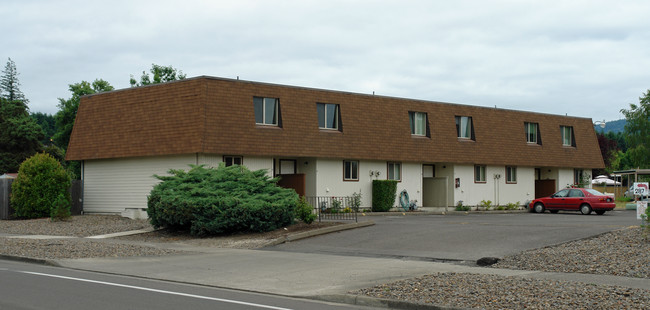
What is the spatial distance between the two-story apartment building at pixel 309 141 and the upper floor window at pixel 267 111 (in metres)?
0.05

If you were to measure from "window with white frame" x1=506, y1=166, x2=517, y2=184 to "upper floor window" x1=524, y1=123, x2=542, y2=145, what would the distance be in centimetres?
214

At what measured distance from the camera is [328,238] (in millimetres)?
21734

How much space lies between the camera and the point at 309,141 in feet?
108

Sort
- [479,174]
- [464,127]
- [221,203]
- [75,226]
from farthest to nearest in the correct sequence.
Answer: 1. [479,174]
2. [464,127]
3. [75,226]
4. [221,203]

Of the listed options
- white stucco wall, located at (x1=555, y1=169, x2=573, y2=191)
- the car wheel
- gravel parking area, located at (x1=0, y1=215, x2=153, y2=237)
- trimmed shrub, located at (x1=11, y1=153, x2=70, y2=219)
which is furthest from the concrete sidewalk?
white stucco wall, located at (x1=555, y1=169, x2=573, y2=191)

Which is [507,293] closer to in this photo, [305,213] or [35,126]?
[305,213]

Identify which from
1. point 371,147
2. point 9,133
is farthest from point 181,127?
point 9,133

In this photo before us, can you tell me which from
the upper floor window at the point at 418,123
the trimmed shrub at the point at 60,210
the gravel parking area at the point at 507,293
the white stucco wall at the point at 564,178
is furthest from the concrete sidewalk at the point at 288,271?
the white stucco wall at the point at 564,178

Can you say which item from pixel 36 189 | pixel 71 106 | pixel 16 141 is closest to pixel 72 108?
Result: pixel 71 106

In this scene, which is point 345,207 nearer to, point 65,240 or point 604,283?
point 65,240

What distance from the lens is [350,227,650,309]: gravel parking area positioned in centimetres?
1052

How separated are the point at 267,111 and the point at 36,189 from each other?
436 inches

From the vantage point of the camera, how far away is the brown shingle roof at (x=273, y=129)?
30062 mm

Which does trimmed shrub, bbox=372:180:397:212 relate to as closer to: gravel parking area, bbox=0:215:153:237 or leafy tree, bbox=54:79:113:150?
gravel parking area, bbox=0:215:153:237
